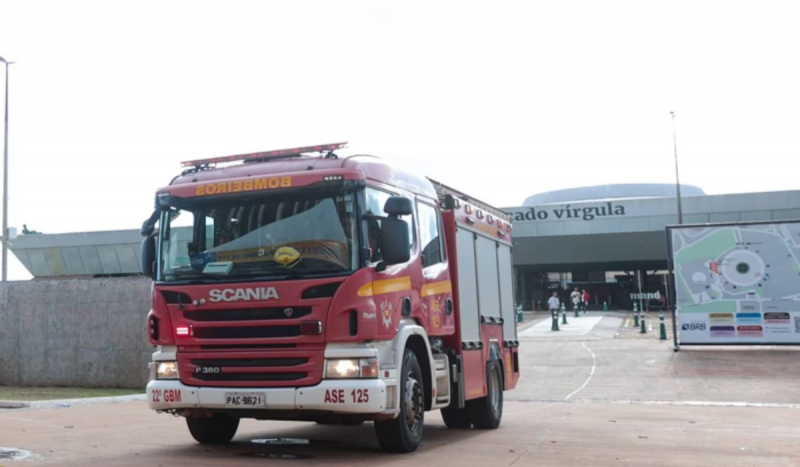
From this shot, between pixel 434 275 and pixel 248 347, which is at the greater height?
pixel 434 275

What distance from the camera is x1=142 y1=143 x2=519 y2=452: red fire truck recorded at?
866 centimetres

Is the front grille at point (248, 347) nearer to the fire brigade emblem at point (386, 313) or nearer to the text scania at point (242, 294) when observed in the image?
the text scania at point (242, 294)

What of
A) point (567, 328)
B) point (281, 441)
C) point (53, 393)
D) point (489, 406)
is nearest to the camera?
point (281, 441)

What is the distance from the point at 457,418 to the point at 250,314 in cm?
515

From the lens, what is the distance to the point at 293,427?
12906mm

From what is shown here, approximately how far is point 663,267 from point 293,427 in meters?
62.9

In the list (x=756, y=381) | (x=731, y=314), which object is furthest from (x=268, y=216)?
(x=731, y=314)

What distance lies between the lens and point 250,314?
8781mm

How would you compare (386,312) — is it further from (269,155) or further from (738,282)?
(738,282)

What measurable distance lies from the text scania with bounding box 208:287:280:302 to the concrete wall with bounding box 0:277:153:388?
11.1m

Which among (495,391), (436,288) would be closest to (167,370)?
(436,288)

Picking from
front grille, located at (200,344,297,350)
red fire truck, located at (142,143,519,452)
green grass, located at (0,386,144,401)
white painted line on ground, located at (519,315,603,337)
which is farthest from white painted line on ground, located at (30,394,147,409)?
white painted line on ground, located at (519,315,603,337)

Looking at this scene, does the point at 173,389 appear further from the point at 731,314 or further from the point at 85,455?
the point at 731,314

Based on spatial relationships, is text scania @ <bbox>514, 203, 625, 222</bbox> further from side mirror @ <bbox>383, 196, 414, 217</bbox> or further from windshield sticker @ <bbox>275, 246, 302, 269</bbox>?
windshield sticker @ <bbox>275, 246, 302, 269</bbox>
